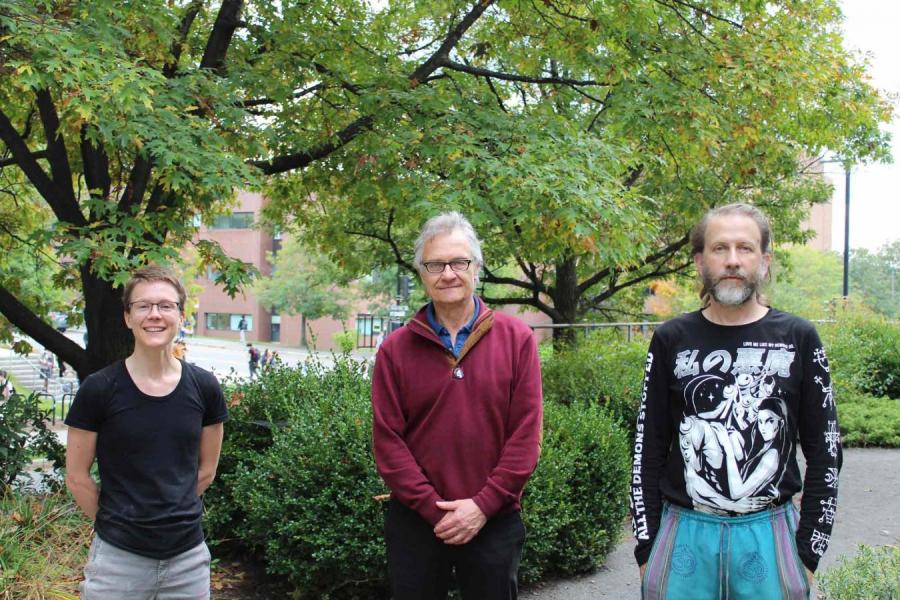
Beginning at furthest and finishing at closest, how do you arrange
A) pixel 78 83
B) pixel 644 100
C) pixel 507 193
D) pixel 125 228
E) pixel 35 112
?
1. pixel 35 112
2. pixel 644 100
3. pixel 507 193
4. pixel 125 228
5. pixel 78 83

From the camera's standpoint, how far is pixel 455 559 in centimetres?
289

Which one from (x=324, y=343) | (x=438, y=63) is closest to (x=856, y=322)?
(x=438, y=63)

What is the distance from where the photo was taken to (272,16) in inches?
326

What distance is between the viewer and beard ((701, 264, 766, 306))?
243cm

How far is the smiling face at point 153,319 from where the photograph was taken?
2.86 metres

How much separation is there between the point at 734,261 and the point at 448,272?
3.18ft

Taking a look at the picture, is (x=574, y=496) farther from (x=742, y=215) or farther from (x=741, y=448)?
(x=742, y=215)

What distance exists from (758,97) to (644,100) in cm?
115

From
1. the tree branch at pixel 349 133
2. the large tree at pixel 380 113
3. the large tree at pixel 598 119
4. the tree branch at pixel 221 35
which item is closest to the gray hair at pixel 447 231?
the large tree at pixel 380 113

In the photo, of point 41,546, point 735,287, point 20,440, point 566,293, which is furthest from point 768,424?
point 566,293

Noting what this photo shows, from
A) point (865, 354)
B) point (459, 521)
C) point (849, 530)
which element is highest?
point (865, 354)

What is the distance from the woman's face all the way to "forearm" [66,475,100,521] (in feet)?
7.43

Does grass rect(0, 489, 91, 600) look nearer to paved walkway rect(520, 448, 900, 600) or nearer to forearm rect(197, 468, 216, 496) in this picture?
forearm rect(197, 468, 216, 496)

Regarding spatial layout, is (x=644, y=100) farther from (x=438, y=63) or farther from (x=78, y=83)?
(x=78, y=83)
